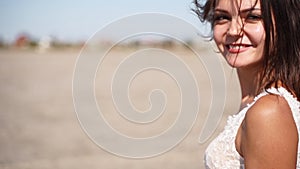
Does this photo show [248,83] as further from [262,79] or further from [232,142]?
[232,142]

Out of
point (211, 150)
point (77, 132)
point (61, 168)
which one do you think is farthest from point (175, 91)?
point (211, 150)

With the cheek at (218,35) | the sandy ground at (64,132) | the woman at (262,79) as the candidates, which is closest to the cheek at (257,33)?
the woman at (262,79)

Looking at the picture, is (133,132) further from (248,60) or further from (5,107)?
(248,60)

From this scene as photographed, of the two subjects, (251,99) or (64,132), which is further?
(64,132)

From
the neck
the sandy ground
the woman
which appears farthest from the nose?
the sandy ground

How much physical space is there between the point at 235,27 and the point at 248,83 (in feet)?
0.78

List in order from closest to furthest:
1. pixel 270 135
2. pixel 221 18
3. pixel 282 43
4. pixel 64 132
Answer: pixel 270 135 < pixel 282 43 < pixel 221 18 < pixel 64 132

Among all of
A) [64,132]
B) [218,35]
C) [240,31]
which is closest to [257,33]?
[240,31]

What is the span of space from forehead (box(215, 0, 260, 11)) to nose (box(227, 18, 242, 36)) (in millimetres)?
39

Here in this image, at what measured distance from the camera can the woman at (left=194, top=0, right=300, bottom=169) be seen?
1.67m

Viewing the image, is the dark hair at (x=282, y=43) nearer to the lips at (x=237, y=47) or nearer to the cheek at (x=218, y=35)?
the lips at (x=237, y=47)

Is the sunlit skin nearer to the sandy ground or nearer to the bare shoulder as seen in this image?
the bare shoulder

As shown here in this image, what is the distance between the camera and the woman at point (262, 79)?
1671mm

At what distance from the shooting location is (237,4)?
1.84 m
